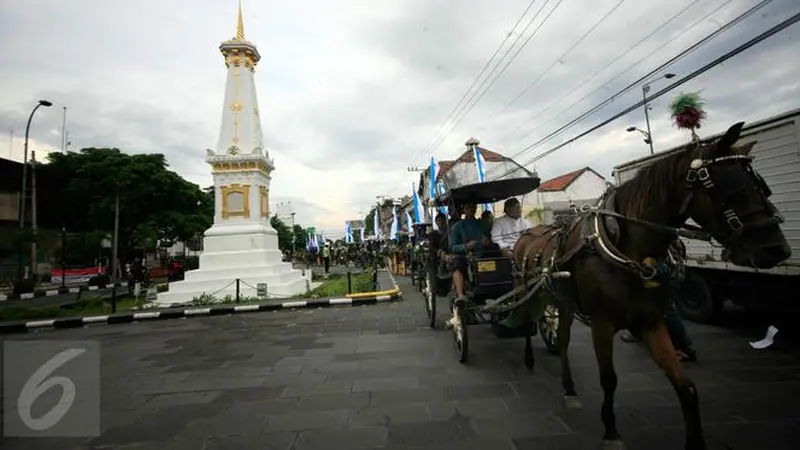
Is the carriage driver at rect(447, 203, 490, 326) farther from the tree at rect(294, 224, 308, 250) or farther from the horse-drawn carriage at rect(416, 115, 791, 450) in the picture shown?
the tree at rect(294, 224, 308, 250)

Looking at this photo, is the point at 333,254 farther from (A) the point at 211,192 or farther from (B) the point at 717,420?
(B) the point at 717,420

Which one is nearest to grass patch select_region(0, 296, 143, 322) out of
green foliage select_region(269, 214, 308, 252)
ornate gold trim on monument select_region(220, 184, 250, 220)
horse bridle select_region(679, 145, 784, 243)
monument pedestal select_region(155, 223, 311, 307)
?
monument pedestal select_region(155, 223, 311, 307)

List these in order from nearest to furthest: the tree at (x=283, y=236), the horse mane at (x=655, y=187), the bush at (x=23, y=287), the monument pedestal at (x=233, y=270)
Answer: the horse mane at (x=655, y=187) < the monument pedestal at (x=233, y=270) < the bush at (x=23, y=287) < the tree at (x=283, y=236)

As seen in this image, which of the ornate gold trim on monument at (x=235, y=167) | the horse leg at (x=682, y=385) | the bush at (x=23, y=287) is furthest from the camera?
the bush at (x=23, y=287)

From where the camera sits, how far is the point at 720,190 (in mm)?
2252

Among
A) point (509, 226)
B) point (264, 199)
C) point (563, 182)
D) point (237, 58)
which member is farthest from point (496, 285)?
point (563, 182)

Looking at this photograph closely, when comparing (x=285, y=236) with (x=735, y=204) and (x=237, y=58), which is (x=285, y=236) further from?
(x=735, y=204)

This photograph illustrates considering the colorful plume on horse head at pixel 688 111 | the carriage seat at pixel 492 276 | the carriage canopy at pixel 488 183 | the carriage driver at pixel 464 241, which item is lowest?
the carriage seat at pixel 492 276

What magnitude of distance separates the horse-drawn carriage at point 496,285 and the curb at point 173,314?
562 centimetres

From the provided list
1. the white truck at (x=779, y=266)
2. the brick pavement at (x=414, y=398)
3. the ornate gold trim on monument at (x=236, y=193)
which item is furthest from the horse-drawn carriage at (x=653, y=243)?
the ornate gold trim on monument at (x=236, y=193)

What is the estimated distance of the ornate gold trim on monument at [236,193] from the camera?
46.4 ft

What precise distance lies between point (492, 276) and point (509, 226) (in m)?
1.22

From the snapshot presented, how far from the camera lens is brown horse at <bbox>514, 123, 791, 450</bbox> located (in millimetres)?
2184

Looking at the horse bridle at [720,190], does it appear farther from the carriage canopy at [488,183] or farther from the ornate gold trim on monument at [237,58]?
the ornate gold trim on monument at [237,58]
